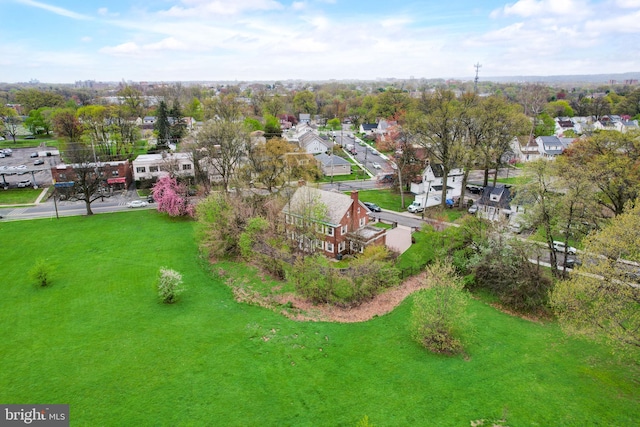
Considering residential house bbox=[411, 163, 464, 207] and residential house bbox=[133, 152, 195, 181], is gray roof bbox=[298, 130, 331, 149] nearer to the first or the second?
residential house bbox=[133, 152, 195, 181]

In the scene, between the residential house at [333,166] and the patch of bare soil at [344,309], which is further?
the residential house at [333,166]

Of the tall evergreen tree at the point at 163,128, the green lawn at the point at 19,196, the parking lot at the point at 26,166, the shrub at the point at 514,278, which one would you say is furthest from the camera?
the tall evergreen tree at the point at 163,128

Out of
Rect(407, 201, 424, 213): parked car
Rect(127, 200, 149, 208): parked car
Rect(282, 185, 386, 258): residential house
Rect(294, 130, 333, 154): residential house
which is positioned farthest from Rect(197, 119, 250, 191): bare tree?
Rect(294, 130, 333, 154): residential house

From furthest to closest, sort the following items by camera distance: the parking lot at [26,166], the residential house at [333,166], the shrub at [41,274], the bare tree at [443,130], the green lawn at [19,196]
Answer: the residential house at [333,166] < the parking lot at [26,166] < the green lawn at [19,196] < the bare tree at [443,130] < the shrub at [41,274]

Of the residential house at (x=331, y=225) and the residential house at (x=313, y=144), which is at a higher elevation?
the residential house at (x=313, y=144)

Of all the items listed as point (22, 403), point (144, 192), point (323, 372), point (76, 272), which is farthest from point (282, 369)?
point (144, 192)

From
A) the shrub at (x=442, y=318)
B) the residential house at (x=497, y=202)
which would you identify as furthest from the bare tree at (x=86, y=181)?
the residential house at (x=497, y=202)

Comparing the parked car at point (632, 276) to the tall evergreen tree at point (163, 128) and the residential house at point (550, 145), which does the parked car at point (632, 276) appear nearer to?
the residential house at point (550, 145)
